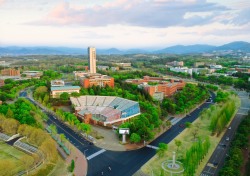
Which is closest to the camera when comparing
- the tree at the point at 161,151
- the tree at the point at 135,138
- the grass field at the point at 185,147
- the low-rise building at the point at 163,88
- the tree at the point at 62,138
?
the grass field at the point at 185,147

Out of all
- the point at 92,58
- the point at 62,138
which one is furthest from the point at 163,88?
the point at 92,58

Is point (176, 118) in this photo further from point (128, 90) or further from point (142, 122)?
point (128, 90)

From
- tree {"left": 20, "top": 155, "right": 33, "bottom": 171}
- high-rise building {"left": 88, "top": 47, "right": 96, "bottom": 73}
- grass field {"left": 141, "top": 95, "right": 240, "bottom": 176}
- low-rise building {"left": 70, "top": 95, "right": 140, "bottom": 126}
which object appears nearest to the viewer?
tree {"left": 20, "top": 155, "right": 33, "bottom": 171}

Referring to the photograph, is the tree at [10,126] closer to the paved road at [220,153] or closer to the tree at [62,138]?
the tree at [62,138]

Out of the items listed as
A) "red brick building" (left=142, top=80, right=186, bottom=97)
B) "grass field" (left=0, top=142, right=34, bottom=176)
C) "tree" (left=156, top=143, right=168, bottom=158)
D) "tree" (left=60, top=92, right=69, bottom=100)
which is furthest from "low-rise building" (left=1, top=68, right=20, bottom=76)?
"tree" (left=156, top=143, right=168, bottom=158)

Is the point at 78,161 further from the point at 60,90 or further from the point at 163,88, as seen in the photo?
the point at 163,88

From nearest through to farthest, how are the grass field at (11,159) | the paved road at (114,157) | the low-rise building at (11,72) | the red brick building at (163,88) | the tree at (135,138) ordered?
the grass field at (11,159), the paved road at (114,157), the tree at (135,138), the red brick building at (163,88), the low-rise building at (11,72)

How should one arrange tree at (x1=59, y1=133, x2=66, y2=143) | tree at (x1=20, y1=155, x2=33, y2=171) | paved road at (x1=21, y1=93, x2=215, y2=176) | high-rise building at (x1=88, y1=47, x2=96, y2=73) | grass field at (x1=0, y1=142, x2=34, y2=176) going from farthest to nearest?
high-rise building at (x1=88, y1=47, x2=96, y2=73) < tree at (x1=59, y1=133, x2=66, y2=143) < paved road at (x1=21, y1=93, x2=215, y2=176) < tree at (x1=20, y1=155, x2=33, y2=171) < grass field at (x1=0, y1=142, x2=34, y2=176)

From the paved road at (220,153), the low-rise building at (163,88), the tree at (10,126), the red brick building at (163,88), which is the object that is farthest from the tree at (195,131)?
the tree at (10,126)

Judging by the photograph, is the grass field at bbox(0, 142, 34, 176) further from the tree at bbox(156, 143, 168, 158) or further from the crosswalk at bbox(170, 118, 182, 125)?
the crosswalk at bbox(170, 118, 182, 125)

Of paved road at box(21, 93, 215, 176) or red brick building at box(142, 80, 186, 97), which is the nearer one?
paved road at box(21, 93, 215, 176)
